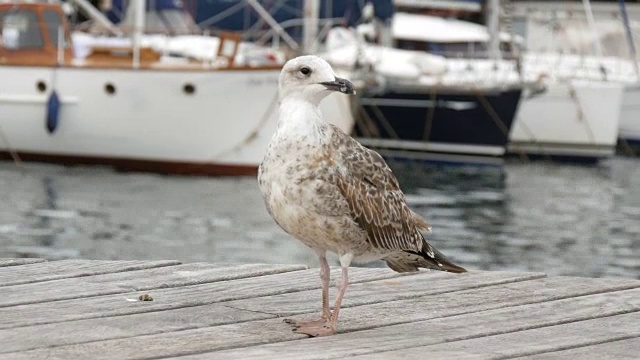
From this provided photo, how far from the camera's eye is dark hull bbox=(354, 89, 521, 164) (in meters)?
32.1

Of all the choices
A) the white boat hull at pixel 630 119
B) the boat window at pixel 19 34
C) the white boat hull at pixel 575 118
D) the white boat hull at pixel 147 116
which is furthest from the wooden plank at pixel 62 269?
the white boat hull at pixel 630 119

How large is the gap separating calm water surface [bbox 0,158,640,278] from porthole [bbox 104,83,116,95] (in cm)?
145

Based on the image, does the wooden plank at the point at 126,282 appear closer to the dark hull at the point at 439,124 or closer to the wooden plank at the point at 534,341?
the wooden plank at the point at 534,341

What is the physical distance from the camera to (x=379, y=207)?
4.84 meters

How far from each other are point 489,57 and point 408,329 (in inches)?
1248

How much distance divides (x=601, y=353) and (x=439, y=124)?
28.4m

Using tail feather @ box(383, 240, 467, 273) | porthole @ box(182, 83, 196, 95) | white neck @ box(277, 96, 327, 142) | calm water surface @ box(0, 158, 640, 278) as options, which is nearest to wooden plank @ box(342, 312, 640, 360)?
tail feather @ box(383, 240, 467, 273)

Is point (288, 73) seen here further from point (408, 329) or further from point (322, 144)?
point (408, 329)

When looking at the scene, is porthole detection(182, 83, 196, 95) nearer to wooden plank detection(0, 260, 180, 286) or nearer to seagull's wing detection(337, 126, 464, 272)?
wooden plank detection(0, 260, 180, 286)

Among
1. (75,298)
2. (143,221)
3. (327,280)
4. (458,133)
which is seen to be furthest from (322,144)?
(458,133)

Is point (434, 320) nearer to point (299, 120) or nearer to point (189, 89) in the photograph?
point (299, 120)

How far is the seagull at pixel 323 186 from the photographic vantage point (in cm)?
458

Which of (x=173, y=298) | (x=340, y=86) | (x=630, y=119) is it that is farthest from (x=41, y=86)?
(x=340, y=86)

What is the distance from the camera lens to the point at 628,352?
14.1ft
